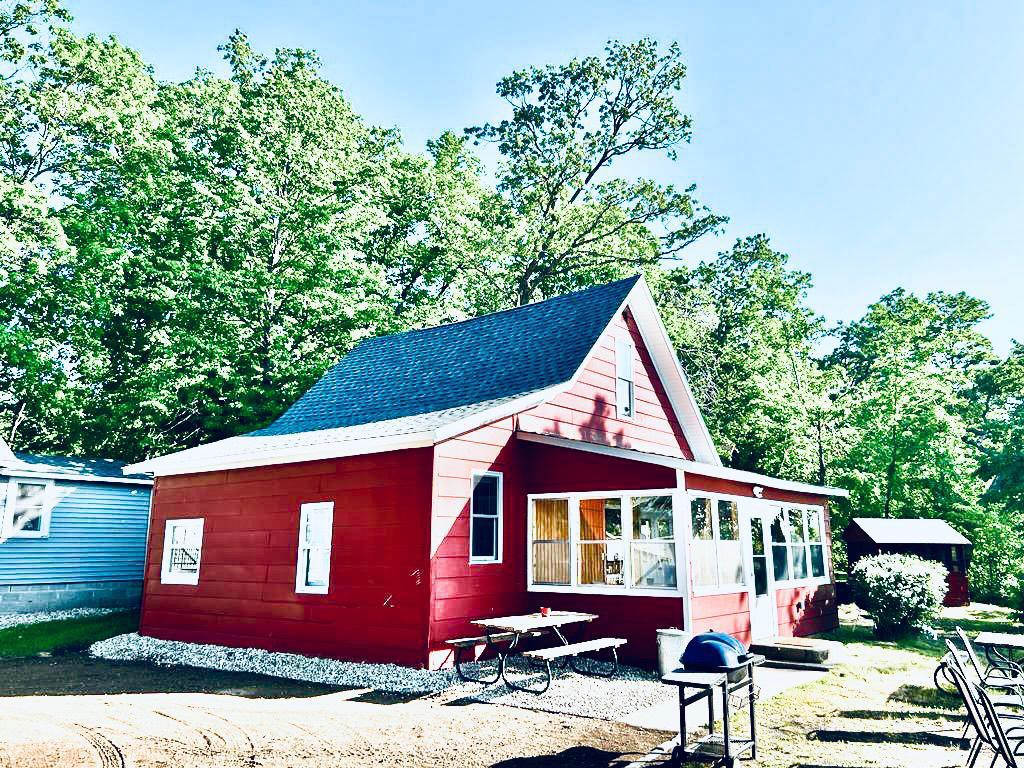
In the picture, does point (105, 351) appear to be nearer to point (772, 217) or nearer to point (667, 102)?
point (667, 102)

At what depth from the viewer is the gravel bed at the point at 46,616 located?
16.1 meters

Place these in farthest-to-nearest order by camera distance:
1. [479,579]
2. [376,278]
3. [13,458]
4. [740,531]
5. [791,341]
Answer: [791,341], [376,278], [13,458], [740,531], [479,579]

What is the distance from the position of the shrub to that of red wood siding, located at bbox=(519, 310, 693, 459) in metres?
5.12

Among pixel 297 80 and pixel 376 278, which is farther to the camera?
pixel 297 80

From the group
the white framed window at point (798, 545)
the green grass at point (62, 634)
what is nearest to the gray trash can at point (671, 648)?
the white framed window at point (798, 545)

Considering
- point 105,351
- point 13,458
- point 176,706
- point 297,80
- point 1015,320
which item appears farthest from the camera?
point 1015,320

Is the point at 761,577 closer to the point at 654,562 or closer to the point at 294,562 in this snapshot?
the point at 654,562

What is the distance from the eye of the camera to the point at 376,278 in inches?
985

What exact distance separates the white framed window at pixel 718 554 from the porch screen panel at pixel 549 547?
7.34ft

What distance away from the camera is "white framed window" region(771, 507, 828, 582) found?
1544 centimetres

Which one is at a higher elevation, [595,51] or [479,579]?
[595,51]

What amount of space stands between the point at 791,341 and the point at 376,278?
16791 mm

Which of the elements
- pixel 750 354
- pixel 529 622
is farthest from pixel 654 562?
pixel 750 354

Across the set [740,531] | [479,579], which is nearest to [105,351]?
[479,579]
